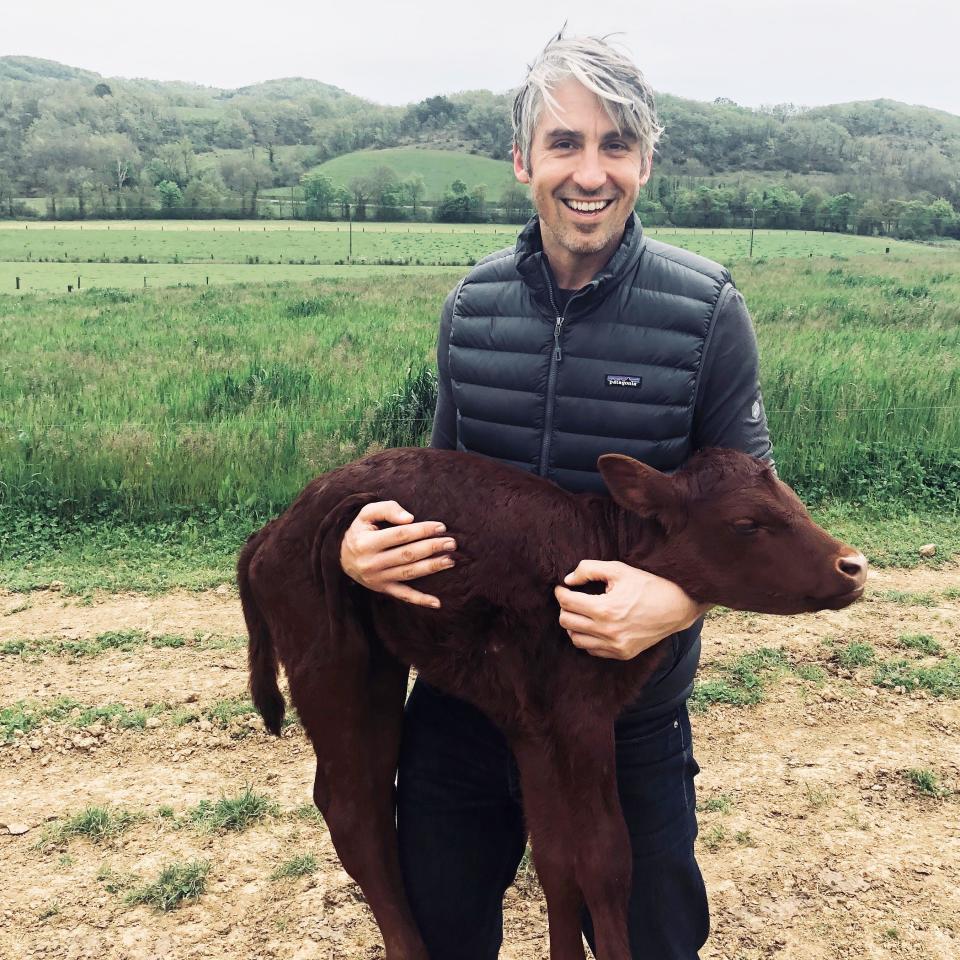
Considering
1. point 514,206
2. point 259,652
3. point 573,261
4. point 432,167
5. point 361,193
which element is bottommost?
point 259,652

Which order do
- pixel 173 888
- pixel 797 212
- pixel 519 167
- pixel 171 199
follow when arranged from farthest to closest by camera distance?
pixel 171 199 → pixel 797 212 → pixel 173 888 → pixel 519 167

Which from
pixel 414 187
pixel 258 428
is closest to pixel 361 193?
pixel 414 187

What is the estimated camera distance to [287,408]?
9.16 m

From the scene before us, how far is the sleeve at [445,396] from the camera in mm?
2523

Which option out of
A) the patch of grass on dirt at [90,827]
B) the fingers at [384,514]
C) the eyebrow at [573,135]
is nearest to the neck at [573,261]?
the eyebrow at [573,135]

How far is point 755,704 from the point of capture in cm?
482

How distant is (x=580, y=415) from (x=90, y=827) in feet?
9.92

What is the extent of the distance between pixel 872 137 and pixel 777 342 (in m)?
145

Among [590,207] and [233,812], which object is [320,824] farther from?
[590,207]

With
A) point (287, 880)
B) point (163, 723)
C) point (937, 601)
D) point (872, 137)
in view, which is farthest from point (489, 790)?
point (872, 137)

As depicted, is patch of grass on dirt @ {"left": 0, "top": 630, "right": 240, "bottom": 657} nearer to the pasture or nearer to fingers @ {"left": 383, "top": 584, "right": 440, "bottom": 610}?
the pasture

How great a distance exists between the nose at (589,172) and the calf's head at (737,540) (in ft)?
2.29

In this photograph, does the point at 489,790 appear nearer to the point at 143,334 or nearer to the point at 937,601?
the point at 937,601

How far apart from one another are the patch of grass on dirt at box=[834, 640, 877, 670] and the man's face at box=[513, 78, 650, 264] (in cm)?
406
